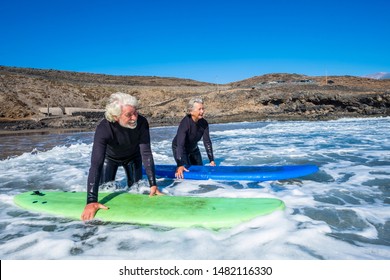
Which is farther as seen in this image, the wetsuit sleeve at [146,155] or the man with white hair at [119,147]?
the wetsuit sleeve at [146,155]

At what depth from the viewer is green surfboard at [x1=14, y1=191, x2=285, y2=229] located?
117 inches

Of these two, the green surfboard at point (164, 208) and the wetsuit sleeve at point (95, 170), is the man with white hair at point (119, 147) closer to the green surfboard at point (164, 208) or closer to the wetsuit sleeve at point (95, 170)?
the wetsuit sleeve at point (95, 170)

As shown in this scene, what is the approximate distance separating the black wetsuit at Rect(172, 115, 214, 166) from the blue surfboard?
0.27 meters

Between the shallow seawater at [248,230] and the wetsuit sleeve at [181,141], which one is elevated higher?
the wetsuit sleeve at [181,141]

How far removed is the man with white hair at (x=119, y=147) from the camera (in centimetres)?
321

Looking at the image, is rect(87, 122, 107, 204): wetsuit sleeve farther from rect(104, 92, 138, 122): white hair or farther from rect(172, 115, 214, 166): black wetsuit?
rect(172, 115, 214, 166): black wetsuit

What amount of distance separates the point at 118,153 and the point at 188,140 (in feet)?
5.27

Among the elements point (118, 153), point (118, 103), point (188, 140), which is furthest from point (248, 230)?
point (188, 140)

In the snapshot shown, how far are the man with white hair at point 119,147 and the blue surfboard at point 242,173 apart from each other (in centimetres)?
102

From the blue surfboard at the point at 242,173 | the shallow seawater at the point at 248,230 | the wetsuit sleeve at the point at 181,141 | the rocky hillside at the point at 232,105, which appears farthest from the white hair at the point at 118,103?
the rocky hillside at the point at 232,105

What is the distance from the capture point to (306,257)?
7.73 ft

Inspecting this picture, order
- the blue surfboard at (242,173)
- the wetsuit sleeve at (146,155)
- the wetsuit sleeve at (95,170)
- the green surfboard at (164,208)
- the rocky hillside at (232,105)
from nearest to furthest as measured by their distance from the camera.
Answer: the green surfboard at (164,208) → the wetsuit sleeve at (95,170) → the wetsuit sleeve at (146,155) → the blue surfboard at (242,173) → the rocky hillside at (232,105)
